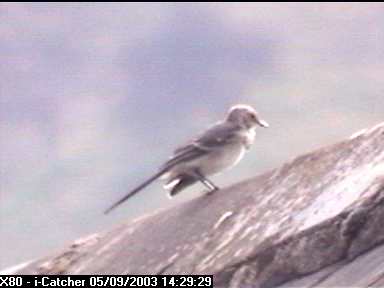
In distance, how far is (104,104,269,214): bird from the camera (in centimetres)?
735

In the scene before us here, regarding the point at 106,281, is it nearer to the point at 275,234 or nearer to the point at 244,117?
the point at 275,234

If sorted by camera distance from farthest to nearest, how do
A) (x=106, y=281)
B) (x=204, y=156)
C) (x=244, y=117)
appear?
(x=244, y=117) → (x=204, y=156) → (x=106, y=281)

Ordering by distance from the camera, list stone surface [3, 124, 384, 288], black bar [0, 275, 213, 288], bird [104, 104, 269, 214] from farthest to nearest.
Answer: bird [104, 104, 269, 214], black bar [0, 275, 213, 288], stone surface [3, 124, 384, 288]

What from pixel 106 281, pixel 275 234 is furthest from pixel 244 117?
pixel 275 234

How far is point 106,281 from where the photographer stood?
17.9 feet

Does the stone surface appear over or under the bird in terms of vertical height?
under

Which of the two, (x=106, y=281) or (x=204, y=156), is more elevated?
(x=204, y=156)

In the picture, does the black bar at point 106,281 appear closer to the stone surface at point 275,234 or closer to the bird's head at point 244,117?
the stone surface at point 275,234

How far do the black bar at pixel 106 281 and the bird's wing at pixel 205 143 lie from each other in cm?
151

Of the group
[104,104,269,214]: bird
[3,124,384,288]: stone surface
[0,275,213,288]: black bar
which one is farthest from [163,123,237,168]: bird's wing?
[0,275,213,288]: black bar

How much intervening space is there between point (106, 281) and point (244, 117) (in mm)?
2776

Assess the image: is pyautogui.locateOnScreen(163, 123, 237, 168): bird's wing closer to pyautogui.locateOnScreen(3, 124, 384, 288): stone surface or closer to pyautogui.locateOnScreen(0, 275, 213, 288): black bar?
pyautogui.locateOnScreen(3, 124, 384, 288): stone surface

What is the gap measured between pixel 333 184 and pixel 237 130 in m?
2.58

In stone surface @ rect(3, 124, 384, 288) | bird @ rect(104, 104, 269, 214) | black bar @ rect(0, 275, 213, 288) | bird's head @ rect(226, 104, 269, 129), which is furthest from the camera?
bird's head @ rect(226, 104, 269, 129)
